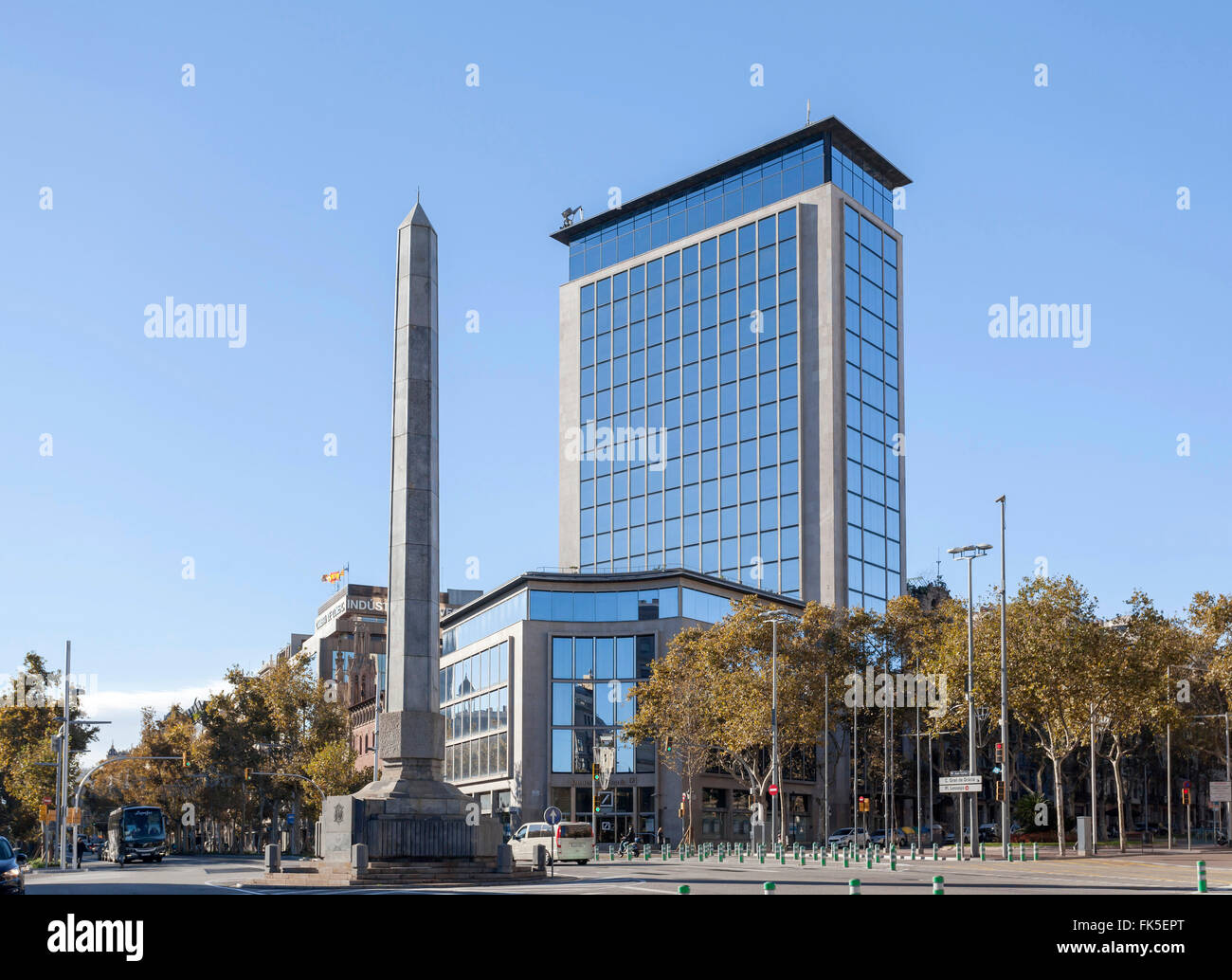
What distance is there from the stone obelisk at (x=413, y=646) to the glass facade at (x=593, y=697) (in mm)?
53141

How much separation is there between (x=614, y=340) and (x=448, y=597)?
49574mm

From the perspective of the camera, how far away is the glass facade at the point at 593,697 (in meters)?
87.4

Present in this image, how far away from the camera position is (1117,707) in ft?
195

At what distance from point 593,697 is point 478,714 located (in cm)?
1240

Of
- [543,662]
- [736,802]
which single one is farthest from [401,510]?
[736,802]

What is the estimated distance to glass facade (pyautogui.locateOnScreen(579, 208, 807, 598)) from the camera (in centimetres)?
10756

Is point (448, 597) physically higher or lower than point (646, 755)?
higher

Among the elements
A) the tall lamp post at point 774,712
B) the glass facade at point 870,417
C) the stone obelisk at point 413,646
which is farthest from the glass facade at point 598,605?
the stone obelisk at point 413,646

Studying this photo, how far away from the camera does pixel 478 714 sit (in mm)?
96812

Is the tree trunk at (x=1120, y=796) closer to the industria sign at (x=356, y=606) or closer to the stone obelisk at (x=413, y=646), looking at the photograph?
the stone obelisk at (x=413, y=646)
